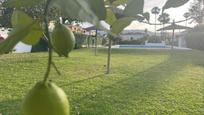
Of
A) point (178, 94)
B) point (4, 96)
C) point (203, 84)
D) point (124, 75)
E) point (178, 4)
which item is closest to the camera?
point (178, 4)

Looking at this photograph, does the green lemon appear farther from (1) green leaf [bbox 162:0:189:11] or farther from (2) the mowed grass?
(2) the mowed grass

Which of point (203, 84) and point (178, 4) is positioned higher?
point (178, 4)

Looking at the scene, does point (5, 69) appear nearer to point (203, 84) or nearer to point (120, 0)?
point (203, 84)

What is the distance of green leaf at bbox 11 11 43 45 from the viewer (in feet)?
1.22

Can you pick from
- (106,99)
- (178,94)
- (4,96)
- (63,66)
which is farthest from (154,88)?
(63,66)

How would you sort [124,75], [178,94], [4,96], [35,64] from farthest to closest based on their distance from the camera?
1. [35,64]
2. [124,75]
3. [178,94]
4. [4,96]

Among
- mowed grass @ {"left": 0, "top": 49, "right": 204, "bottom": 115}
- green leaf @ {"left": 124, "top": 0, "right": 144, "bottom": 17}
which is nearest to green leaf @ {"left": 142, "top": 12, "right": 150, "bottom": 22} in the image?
green leaf @ {"left": 124, "top": 0, "right": 144, "bottom": 17}

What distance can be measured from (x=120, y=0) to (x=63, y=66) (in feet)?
24.5

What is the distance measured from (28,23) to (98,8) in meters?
0.12

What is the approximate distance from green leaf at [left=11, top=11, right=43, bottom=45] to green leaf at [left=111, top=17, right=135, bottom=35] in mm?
84

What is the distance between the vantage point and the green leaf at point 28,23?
0.37 meters

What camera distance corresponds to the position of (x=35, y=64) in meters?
7.80

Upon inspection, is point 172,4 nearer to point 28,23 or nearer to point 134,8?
point 134,8

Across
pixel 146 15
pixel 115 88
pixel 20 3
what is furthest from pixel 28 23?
pixel 115 88
